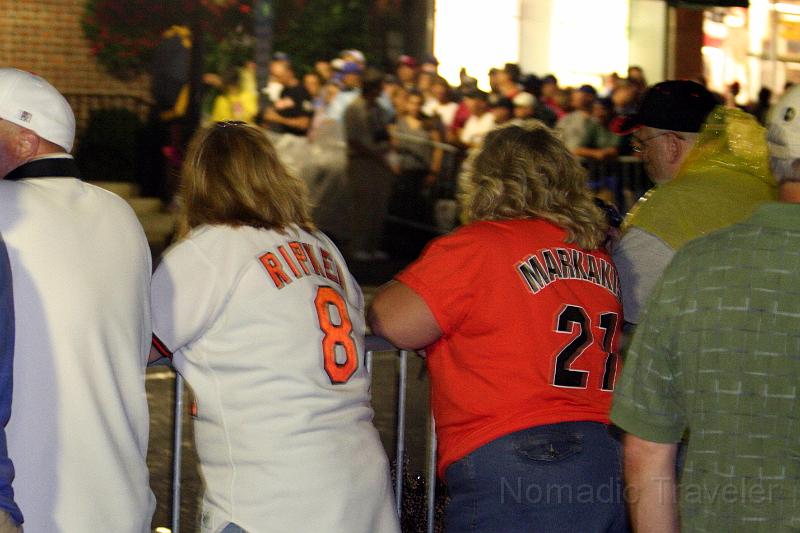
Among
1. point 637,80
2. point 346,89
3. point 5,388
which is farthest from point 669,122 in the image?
point 637,80

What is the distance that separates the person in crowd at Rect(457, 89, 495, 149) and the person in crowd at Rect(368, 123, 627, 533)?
10678 mm

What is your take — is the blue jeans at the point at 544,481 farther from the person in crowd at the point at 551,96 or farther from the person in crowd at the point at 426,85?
the person in crowd at the point at 426,85

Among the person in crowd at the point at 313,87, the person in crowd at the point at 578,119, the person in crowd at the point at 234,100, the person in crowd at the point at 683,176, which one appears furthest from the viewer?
the person in crowd at the point at 578,119

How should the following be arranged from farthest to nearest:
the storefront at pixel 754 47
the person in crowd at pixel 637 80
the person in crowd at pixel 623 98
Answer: the storefront at pixel 754 47, the person in crowd at pixel 637 80, the person in crowd at pixel 623 98

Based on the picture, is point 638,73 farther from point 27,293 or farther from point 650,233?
point 27,293

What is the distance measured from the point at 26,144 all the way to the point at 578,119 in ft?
37.5

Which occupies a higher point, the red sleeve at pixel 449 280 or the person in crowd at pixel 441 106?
the person in crowd at pixel 441 106

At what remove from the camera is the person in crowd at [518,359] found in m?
3.28

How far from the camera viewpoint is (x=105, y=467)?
2834mm

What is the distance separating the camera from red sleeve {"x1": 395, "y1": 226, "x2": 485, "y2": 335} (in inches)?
130

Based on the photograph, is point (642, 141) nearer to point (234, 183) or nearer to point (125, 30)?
point (234, 183)

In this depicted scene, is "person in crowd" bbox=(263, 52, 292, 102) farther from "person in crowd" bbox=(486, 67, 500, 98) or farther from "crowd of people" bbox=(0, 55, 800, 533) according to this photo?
"crowd of people" bbox=(0, 55, 800, 533)

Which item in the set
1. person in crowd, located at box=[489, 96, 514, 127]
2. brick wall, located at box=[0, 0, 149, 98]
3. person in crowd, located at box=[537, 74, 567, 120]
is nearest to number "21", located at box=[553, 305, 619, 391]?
person in crowd, located at box=[489, 96, 514, 127]

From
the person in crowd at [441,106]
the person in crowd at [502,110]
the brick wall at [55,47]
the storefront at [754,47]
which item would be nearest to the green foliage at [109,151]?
the brick wall at [55,47]
